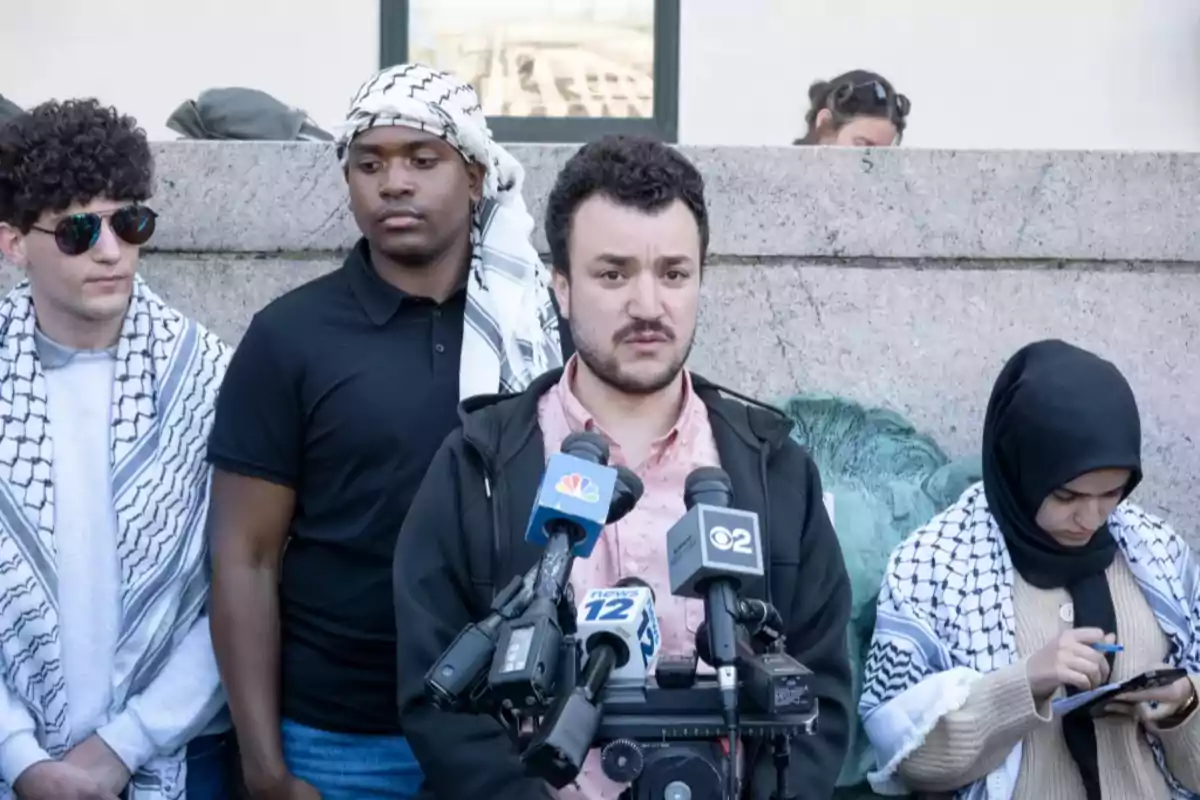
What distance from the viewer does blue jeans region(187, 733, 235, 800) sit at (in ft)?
12.2

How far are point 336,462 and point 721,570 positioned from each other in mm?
1399

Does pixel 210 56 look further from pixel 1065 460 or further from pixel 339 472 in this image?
pixel 1065 460

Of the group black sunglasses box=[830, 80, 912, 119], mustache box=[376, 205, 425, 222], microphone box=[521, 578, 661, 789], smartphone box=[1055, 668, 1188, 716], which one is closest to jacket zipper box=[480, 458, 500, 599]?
microphone box=[521, 578, 661, 789]

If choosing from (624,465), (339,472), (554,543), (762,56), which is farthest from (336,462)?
(762,56)

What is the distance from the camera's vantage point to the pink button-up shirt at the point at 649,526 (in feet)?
9.39

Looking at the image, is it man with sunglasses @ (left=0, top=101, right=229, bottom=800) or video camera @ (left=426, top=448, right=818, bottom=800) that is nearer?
video camera @ (left=426, top=448, right=818, bottom=800)

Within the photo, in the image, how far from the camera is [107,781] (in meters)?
3.49

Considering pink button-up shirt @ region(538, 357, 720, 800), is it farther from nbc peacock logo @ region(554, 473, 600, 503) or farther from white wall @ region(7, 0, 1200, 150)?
white wall @ region(7, 0, 1200, 150)

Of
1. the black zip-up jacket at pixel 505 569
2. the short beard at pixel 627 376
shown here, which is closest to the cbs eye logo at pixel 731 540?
the black zip-up jacket at pixel 505 569

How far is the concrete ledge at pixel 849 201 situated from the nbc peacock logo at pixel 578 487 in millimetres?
2127

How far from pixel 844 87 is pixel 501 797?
3.77m

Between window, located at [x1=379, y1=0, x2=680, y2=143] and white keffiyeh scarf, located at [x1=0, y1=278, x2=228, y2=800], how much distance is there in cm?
323

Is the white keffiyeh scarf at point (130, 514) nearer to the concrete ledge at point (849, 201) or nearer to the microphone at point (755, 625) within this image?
the concrete ledge at point (849, 201)

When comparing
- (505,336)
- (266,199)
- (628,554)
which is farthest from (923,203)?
(628,554)
